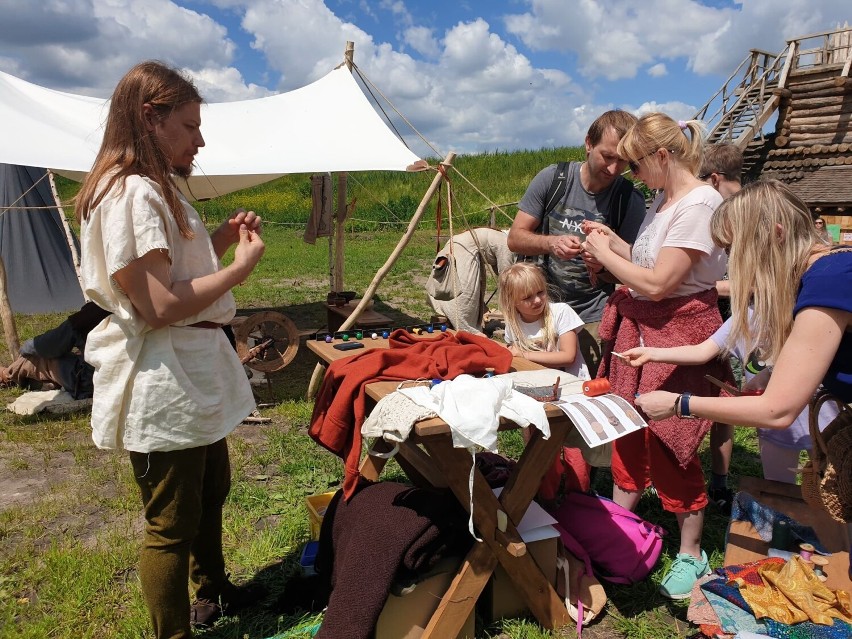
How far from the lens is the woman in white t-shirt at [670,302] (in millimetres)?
2385

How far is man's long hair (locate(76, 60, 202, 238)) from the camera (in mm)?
1854

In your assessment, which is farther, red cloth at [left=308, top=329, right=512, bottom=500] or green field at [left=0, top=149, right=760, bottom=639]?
green field at [left=0, top=149, right=760, bottom=639]

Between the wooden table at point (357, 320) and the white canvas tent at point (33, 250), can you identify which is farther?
the white canvas tent at point (33, 250)

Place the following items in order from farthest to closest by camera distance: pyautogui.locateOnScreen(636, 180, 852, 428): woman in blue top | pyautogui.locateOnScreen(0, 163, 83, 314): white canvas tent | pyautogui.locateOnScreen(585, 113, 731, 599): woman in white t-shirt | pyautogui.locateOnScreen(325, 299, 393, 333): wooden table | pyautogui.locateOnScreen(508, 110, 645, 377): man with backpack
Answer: pyautogui.locateOnScreen(0, 163, 83, 314): white canvas tent < pyautogui.locateOnScreen(325, 299, 393, 333): wooden table < pyautogui.locateOnScreen(508, 110, 645, 377): man with backpack < pyautogui.locateOnScreen(585, 113, 731, 599): woman in white t-shirt < pyautogui.locateOnScreen(636, 180, 852, 428): woman in blue top

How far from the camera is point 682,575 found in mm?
2625

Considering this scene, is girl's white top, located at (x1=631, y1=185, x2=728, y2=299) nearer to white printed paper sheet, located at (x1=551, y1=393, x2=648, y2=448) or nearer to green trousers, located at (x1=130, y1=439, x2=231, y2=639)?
white printed paper sheet, located at (x1=551, y1=393, x2=648, y2=448)

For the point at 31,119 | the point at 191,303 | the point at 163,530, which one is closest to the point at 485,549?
the point at 163,530

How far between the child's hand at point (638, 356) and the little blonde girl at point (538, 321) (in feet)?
1.97

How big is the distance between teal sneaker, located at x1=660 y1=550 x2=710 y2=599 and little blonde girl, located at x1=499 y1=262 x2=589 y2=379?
3.23 feet

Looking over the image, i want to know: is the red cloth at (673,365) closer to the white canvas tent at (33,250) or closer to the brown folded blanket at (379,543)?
the brown folded blanket at (379,543)

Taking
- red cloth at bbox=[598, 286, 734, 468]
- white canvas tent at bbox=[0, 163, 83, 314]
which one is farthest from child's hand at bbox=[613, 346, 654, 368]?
white canvas tent at bbox=[0, 163, 83, 314]

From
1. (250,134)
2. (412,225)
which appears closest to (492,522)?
(412,225)

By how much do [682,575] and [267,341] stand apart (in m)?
3.83

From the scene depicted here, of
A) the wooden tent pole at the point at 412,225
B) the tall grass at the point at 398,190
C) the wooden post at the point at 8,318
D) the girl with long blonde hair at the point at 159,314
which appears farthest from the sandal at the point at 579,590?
the tall grass at the point at 398,190
